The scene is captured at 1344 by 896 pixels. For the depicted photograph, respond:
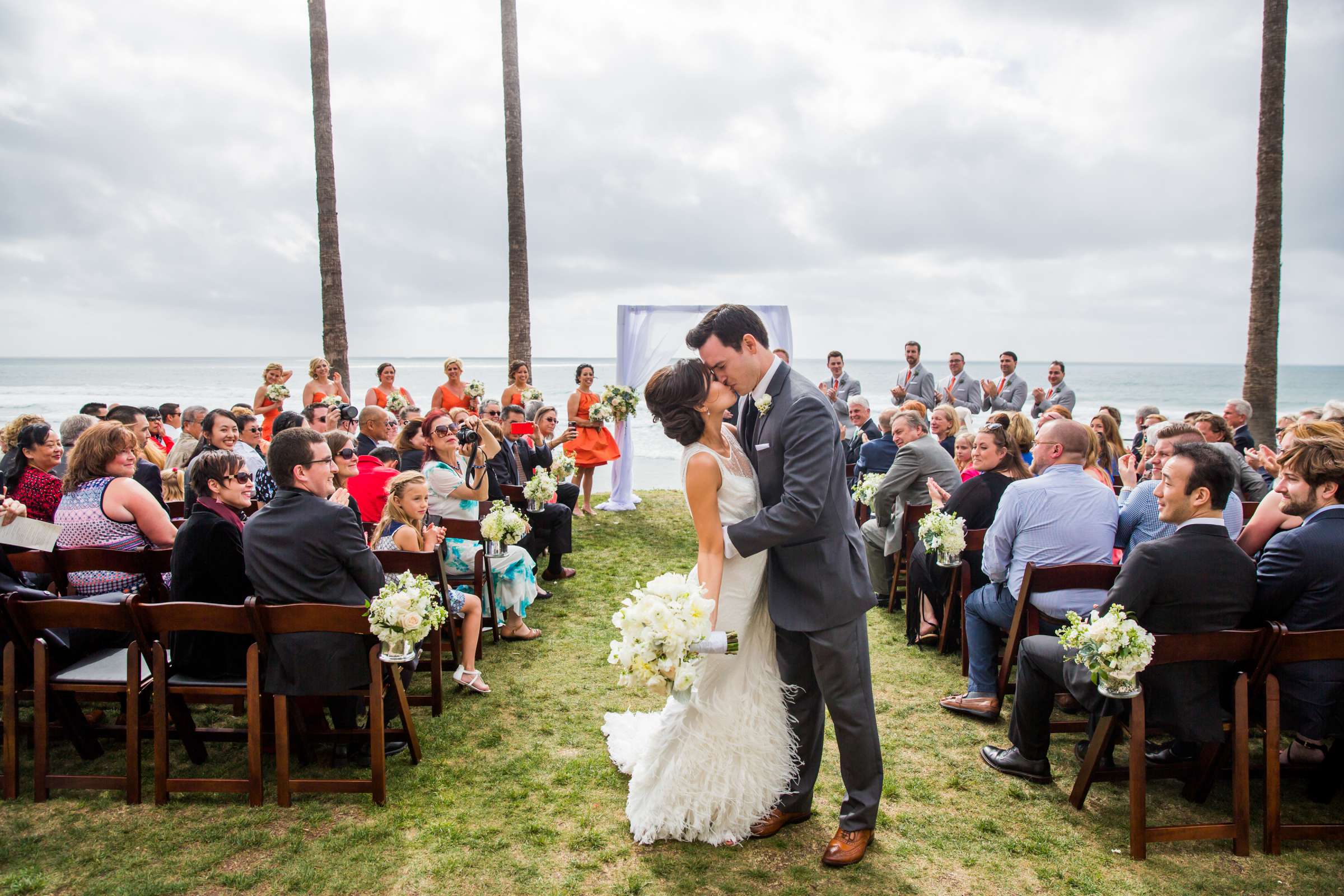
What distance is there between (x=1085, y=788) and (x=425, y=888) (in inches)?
112

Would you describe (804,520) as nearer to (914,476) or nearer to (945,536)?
(945,536)

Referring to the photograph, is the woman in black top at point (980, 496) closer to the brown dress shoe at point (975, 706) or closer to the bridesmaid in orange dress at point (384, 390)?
the brown dress shoe at point (975, 706)

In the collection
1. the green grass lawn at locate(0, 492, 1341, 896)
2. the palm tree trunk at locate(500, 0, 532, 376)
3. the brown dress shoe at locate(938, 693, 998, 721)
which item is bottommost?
the green grass lawn at locate(0, 492, 1341, 896)

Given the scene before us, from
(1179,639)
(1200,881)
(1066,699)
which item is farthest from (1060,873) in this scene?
(1066,699)

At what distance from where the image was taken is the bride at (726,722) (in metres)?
3.22

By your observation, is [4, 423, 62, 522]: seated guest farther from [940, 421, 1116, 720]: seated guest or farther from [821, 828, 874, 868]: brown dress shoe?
[940, 421, 1116, 720]: seated guest

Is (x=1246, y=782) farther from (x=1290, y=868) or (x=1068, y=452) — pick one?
(x=1068, y=452)

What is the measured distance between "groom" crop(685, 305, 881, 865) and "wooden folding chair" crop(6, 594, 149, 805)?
2710 mm

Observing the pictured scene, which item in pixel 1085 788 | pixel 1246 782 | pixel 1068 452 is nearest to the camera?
pixel 1246 782

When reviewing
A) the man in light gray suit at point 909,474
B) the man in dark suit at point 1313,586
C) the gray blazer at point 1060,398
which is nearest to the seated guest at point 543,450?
the man in light gray suit at point 909,474

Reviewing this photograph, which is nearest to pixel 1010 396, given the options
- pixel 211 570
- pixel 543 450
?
pixel 543 450

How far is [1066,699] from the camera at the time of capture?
4723 mm

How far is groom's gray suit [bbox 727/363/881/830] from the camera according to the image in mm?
2979

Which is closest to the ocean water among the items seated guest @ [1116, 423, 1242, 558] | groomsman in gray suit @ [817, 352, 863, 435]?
groomsman in gray suit @ [817, 352, 863, 435]
